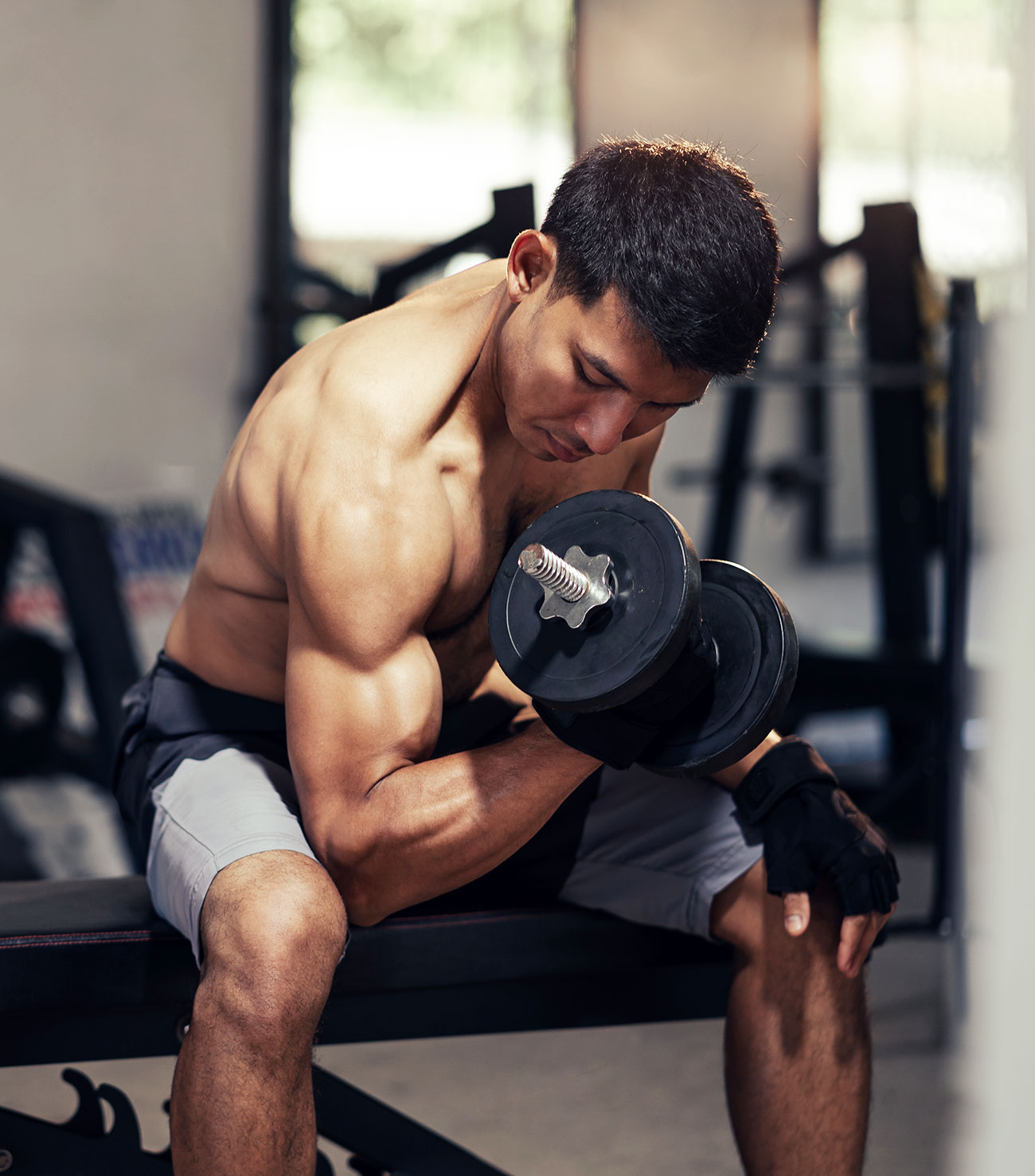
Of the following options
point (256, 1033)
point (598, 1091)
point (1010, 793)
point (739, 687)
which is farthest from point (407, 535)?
point (598, 1091)

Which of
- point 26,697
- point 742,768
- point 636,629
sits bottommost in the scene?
point 26,697

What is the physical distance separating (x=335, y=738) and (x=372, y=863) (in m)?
0.14

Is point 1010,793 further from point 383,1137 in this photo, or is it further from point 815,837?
point 383,1137

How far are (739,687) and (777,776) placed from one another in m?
0.27

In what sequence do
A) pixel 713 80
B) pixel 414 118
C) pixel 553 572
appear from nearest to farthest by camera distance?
pixel 553 572 → pixel 414 118 → pixel 713 80

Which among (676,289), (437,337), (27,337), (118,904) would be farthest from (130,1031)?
(27,337)

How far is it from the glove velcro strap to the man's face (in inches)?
17.1

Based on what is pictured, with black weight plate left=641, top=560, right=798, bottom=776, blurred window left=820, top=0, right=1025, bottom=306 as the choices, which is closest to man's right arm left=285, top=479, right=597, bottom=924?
black weight plate left=641, top=560, right=798, bottom=776

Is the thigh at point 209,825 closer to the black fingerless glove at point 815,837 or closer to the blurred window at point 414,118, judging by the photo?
the black fingerless glove at point 815,837

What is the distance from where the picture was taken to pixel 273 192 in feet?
12.0

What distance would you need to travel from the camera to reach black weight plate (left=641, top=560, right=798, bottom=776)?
1162mm

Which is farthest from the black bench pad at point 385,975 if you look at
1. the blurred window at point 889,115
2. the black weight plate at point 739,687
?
the blurred window at point 889,115

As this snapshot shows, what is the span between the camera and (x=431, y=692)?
4.14 feet

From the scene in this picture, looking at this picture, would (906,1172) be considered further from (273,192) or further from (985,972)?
(273,192)
